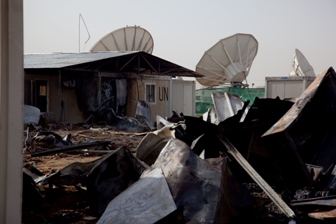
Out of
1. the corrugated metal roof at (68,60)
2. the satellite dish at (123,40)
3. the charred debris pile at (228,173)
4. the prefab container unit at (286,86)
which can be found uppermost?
the satellite dish at (123,40)

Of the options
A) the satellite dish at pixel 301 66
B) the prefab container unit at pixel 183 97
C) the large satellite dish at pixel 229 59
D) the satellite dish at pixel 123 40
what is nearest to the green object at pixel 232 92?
the large satellite dish at pixel 229 59

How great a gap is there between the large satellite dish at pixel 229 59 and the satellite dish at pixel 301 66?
2889 mm

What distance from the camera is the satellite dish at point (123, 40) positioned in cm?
2344

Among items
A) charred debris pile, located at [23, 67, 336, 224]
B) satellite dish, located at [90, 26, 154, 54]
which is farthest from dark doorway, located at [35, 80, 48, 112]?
charred debris pile, located at [23, 67, 336, 224]

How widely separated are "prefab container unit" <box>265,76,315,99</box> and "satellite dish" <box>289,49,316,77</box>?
20.0ft

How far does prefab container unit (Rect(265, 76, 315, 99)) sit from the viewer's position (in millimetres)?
19781

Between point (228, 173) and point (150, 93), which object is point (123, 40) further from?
point (228, 173)

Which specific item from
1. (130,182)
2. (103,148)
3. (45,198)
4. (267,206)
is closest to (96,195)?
(130,182)

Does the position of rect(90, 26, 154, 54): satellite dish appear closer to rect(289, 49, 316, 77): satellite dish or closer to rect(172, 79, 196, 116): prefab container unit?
rect(172, 79, 196, 116): prefab container unit

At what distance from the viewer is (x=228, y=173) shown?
4.22 m

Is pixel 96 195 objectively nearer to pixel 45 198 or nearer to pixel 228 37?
pixel 45 198

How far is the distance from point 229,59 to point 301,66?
194 inches

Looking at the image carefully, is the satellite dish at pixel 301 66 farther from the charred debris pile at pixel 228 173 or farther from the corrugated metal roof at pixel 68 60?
the charred debris pile at pixel 228 173

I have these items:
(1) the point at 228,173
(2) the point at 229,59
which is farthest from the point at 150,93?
(1) the point at 228,173
